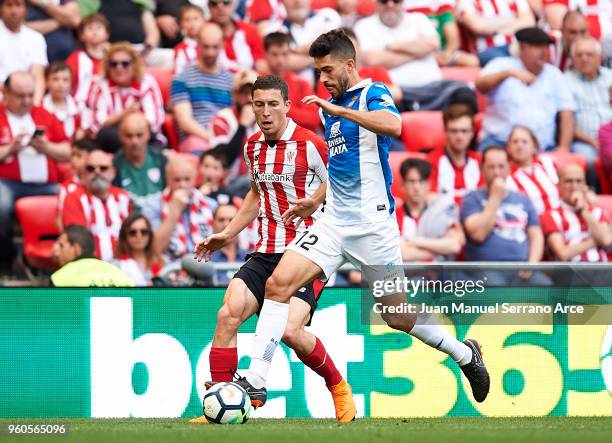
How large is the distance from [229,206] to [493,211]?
250 centimetres

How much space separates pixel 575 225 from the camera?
463 inches

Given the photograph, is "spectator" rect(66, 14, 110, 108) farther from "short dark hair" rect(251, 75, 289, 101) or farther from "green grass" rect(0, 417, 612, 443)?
"green grass" rect(0, 417, 612, 443)

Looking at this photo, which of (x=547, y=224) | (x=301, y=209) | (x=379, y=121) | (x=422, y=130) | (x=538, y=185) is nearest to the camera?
(x=379, y=121)

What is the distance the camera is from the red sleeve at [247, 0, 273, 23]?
13125 mm

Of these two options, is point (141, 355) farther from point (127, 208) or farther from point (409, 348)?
point (127, 208)

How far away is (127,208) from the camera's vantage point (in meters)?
11.1

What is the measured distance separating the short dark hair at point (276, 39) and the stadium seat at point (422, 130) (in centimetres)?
146

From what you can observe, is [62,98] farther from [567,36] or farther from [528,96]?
[567,36]

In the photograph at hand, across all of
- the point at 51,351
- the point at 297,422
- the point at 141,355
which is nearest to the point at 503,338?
the point at 297,422

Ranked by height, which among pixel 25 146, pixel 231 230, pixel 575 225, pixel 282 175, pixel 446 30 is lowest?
pixel 575 225

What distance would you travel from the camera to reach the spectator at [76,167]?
10992 mm

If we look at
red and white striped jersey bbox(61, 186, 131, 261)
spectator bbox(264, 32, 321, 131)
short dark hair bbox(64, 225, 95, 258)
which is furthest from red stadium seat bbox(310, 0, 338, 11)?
short dark hair bbox(64, 225, 95, 258)

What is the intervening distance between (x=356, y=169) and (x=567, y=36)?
667cm

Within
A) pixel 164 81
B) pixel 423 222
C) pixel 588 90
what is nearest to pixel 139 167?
pixel 164 81
